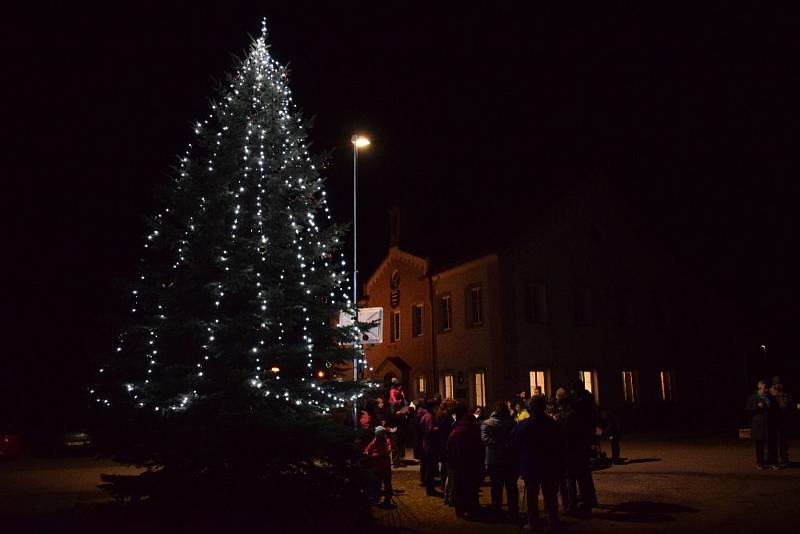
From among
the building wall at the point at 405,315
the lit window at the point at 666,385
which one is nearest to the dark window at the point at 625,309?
the lit window at the point at 666,385

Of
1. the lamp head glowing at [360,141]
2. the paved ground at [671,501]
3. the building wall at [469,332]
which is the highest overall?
the lamp head glowing at [360,141]

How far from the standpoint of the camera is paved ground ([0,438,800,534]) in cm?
1001

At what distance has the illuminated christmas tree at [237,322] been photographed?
10.5 metres

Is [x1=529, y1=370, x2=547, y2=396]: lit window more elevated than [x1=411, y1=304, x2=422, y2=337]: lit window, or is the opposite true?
[x1=411, y1=304, x2=422, y2=337]: lit window

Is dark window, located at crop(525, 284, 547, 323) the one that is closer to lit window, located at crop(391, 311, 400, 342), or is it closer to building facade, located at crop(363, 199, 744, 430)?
building facade, located at crop(363, 199, 744, 430)

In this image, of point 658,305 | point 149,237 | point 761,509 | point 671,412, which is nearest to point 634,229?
point 658,305

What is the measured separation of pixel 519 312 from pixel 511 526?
18046mm

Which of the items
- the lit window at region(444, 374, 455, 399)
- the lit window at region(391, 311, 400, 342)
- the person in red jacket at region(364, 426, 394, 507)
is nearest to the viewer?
the person in red jacket at region(364, 426, 394, 507)

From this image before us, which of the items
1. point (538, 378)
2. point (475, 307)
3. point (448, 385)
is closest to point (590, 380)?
point (538, 378)

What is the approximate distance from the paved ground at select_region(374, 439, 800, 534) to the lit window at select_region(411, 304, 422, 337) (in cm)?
1487

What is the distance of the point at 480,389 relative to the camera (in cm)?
2827

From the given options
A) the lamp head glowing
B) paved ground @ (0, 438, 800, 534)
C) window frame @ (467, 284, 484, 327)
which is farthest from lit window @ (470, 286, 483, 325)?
the lamp head glowing

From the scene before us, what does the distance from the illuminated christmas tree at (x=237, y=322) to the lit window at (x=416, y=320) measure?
62.5ft

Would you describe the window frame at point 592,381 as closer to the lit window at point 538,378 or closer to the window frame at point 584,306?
the window frame at point 584,306
